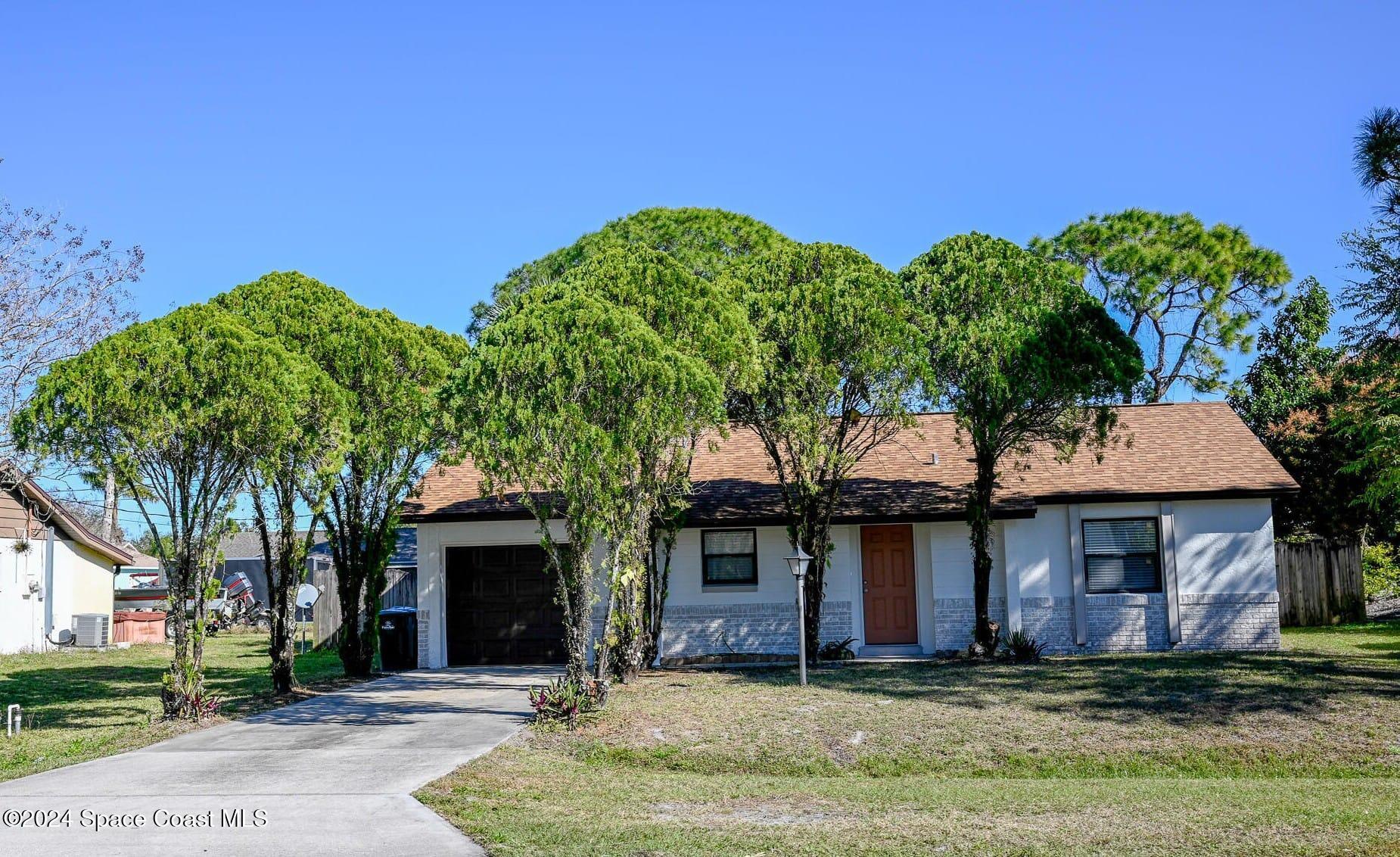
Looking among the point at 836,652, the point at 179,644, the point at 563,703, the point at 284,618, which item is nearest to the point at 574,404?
the point at 563,703

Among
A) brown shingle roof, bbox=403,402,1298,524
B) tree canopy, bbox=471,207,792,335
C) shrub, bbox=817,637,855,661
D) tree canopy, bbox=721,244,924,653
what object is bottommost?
shrub, bbox=817,637,855,661

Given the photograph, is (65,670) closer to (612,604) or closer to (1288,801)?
(612,604)

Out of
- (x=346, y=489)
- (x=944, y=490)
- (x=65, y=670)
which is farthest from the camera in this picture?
(x=65, y=670)

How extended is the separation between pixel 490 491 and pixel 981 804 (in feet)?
21.3

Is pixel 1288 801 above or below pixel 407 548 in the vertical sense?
below

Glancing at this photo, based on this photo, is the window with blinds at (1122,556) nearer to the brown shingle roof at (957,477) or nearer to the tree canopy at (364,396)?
the brown shingle roof at (957,477)

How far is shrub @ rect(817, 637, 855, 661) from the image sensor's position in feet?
58.9

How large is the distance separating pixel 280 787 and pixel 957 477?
13125 millimetres

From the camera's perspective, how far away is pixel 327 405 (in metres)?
14.0

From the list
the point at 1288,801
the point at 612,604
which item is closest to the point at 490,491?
the point at 612,604

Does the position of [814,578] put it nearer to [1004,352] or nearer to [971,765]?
[1004,352]

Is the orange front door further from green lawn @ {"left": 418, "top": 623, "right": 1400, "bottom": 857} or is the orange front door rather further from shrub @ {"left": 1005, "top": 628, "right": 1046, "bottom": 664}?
green lawn @ {"left": 418, "top": 623, "right": 1400, "bottom": 857}

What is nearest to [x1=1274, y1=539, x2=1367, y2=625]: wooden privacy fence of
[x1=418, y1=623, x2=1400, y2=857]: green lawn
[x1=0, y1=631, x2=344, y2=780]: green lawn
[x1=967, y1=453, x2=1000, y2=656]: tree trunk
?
[x1=418, y1=623, x2=1400, y2=857]: green lawn

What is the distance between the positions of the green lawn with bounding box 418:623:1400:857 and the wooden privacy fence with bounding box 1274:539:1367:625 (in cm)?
776
